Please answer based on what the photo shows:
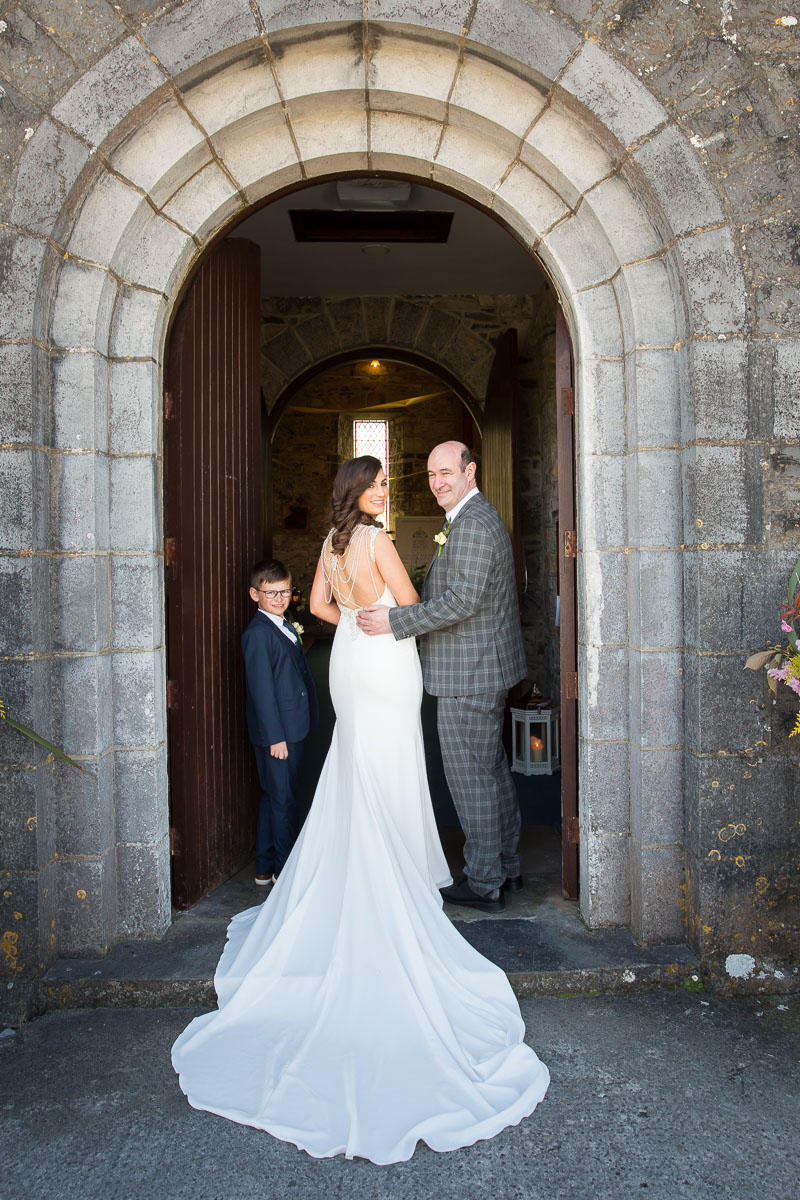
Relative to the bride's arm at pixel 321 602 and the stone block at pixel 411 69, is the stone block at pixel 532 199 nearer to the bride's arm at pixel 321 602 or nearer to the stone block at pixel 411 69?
the stone block at pixel 411 69

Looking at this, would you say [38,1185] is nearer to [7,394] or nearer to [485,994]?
[485,994]

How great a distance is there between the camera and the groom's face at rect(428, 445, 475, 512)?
3193 millimetres

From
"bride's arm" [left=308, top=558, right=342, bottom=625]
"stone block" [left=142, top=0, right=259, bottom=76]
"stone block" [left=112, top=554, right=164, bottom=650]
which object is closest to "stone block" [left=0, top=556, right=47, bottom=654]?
"stone block" [left=112, top=554, right=164, bottom=650]

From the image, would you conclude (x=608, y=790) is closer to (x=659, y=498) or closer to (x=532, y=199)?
(x=659, y=498)

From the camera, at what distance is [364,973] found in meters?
2.51

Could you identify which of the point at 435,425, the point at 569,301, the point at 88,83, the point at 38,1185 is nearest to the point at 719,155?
the point at 569,301

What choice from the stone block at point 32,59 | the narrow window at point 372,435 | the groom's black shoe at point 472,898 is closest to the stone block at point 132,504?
the stone block at point 32,59

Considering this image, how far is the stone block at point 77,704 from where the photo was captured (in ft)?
9.20

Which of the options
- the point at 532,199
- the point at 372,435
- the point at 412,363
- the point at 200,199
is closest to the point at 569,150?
the point at 532,199

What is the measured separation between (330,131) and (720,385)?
1698 millimetres

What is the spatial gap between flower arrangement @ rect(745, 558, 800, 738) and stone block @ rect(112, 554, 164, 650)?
2069mm

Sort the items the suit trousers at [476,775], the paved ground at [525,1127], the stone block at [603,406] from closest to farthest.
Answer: the paved ground at [525,1127] → the stone block at [603,406] → the suit trousers at [476,775]

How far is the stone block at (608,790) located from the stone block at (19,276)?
97.5 inches

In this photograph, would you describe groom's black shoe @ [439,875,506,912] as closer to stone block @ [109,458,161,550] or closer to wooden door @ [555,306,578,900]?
wooden door @ [555,306,578,900]
